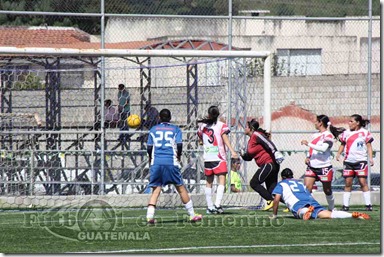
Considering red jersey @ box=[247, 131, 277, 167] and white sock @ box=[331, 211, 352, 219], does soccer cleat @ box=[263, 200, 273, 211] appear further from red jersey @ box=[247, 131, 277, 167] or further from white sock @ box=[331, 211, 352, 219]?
white sock @ box=[331, 211, 352, 219]

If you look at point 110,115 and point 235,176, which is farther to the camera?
point 110,115

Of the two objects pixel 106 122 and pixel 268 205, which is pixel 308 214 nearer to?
pixel 268 205

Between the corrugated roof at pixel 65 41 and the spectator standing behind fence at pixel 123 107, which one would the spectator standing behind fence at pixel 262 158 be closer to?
the spectator standing behind fence at pixel 123 107

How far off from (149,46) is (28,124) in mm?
3401

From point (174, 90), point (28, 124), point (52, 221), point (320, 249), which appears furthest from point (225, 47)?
point (320, 249)

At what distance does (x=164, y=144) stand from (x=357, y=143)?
5046mm

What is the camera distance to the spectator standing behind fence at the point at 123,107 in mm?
21328

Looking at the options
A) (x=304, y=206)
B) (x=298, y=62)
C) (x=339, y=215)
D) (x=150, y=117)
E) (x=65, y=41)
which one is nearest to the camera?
(x=304, y=206)

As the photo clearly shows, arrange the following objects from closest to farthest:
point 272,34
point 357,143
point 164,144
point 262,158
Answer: point 164,144 < point 262,158 < point 357,143 < point 272,34

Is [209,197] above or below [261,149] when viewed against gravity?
below

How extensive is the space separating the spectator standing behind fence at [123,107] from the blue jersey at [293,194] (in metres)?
6.71

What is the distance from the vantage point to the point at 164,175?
14836 millimetres

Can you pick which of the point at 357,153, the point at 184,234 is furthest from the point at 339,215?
the point at 357,153

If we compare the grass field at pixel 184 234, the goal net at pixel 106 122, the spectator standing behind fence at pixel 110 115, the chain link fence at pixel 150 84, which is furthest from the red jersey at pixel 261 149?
the spectator standing behind fence at pixel 110 115
